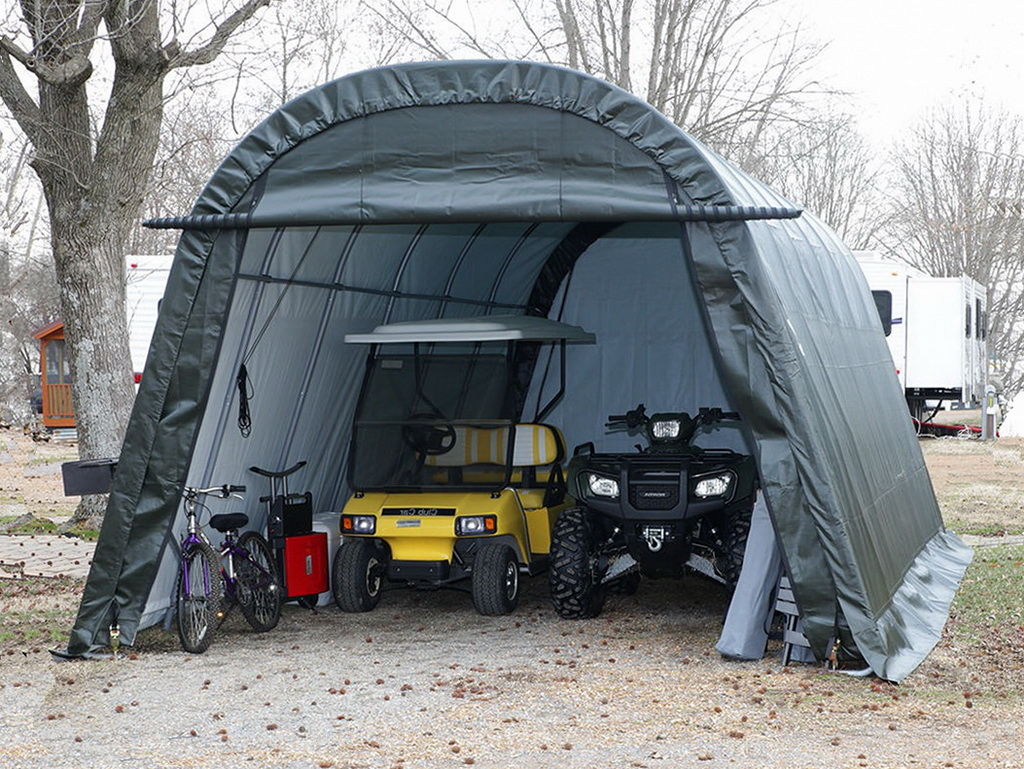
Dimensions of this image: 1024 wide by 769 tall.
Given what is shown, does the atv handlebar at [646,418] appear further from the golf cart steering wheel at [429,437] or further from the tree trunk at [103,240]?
the tree trunk at [103,240]

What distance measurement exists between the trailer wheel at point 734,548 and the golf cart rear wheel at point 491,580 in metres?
1.45

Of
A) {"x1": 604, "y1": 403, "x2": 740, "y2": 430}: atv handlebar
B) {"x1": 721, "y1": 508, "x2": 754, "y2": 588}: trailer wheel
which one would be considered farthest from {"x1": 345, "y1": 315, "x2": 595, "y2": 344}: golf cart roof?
{"x1": 721, "y1": 508, "x2": 754, "y2": 588}: trailer wheel

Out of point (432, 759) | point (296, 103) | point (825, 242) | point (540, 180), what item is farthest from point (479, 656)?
point (825, 242)

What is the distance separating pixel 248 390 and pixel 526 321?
2.38 metres

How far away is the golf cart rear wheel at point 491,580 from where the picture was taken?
923 centimetres

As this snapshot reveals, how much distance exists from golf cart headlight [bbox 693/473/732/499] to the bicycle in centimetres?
279

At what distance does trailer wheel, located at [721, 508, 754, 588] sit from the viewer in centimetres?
898

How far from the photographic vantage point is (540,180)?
25.1ft

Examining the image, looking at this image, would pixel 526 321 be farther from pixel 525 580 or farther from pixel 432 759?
pixel 432 759

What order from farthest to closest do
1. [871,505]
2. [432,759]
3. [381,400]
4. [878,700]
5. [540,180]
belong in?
[381,400], [871,505], [540,180], [878,700], [432,759]

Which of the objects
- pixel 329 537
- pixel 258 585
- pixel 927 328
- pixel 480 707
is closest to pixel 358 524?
pixel 329 537

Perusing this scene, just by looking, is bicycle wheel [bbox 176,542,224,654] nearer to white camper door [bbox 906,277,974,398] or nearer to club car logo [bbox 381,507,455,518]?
club car logo [bbox 381,507,455,518]

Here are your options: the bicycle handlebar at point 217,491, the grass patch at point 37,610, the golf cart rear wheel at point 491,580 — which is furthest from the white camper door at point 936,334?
the bicycle handlebar at point 217,491

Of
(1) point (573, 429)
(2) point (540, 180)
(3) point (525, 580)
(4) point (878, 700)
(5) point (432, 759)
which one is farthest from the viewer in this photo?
(1) point (573, 429)
